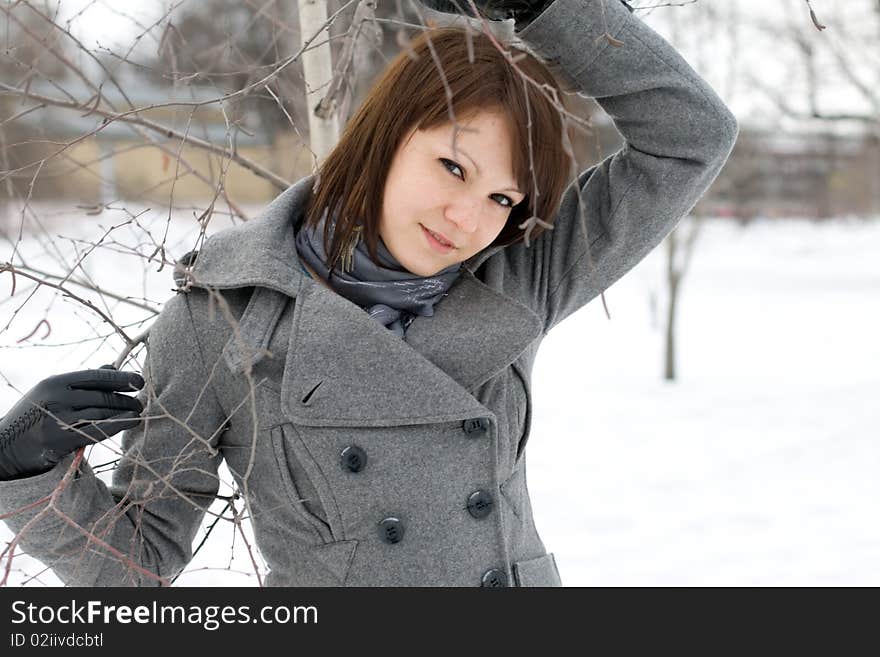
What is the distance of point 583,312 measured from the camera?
11867 mm

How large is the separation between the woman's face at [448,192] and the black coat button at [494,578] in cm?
49

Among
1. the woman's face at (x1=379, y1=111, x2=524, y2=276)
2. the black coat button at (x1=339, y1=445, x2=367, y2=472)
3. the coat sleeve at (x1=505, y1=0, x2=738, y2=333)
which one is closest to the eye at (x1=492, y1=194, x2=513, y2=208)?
the woman's face at (x1=379, y1=111, x2=524, y2=276)

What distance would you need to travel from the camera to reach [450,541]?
1465 mm

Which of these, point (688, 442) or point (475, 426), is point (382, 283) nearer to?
point (475, 426)

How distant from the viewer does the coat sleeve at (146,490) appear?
136 centimetres

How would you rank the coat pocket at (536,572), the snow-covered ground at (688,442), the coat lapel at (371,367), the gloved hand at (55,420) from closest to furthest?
the gloved hand at (55,420), the coat lapel at (371,367), the coat pocket at (536,572), the snow-covered ground at (688,442)

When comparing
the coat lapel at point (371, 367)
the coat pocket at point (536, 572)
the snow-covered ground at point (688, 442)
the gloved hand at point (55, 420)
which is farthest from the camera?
the snow-covered ground at point (688, 442)

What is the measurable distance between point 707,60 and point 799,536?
3412 mm

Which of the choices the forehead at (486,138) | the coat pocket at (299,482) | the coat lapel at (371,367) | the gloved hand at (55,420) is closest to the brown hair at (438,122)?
the forehead at (486,138)

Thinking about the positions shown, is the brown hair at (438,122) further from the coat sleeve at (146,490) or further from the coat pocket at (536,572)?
the coat pocket at (536,572)

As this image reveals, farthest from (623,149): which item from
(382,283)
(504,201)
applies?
(382,283)

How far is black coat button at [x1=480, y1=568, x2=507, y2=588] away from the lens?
148 cm
